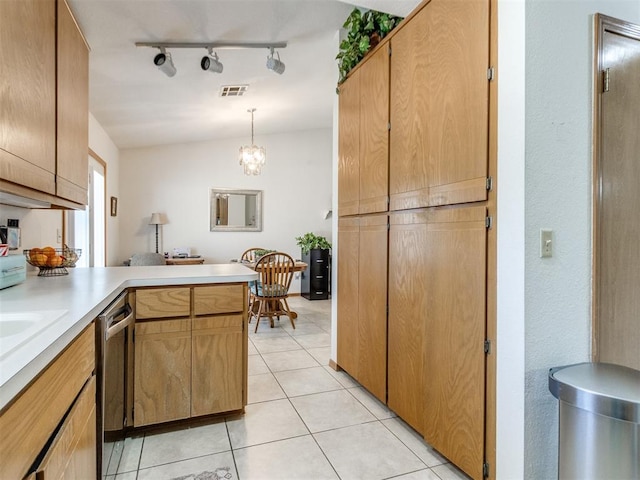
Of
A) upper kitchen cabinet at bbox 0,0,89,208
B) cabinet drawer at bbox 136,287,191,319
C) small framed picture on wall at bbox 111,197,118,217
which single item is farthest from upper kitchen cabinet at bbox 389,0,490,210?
small framed picture on wall at bbox 111,197,118,217

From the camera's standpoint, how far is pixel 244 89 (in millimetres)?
3965

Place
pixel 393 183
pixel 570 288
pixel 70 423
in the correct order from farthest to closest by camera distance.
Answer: pixel 393 183
pixel 570 288
pixel 70 423

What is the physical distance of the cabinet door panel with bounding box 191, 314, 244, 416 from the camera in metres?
2.04

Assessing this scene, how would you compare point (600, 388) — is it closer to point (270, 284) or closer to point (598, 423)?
point (598, 423)

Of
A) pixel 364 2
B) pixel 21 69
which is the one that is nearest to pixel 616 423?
pixel 364 2

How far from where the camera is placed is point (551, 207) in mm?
1402

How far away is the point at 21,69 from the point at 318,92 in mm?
3557

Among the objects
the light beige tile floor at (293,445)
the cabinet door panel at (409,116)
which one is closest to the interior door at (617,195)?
the cabinet door panel at (409,116)

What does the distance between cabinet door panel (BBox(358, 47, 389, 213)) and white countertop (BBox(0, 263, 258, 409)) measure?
0.97 metres

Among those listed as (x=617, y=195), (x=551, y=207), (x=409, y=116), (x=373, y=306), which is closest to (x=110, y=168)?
(x=373, y=306)

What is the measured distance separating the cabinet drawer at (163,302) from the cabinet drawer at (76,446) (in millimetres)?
653

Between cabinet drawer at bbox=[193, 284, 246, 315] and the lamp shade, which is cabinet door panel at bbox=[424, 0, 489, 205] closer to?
cabinet drawer at bbox=[193, 284, 246, 315]

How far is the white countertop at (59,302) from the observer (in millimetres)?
711

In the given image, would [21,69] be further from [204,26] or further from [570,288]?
[570,288]
